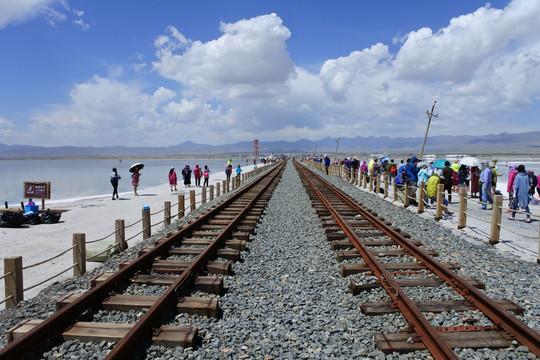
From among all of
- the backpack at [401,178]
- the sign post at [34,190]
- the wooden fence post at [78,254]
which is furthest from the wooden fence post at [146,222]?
the backpack at [401,178]

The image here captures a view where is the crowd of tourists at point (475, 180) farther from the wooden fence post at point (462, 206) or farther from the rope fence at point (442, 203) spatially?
the wooden fence post at point (462, 206)

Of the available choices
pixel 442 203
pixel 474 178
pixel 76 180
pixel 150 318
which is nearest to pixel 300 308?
pixel 150 318

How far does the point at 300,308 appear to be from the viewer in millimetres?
4770

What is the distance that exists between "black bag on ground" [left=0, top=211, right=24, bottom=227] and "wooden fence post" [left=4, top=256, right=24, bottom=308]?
9.00 m

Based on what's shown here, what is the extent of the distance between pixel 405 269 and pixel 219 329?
11.2 ft

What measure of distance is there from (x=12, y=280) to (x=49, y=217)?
9787 millimetres

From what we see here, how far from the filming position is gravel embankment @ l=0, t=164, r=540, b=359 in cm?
371

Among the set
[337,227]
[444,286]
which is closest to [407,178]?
[337,227]

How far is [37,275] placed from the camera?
7496mm

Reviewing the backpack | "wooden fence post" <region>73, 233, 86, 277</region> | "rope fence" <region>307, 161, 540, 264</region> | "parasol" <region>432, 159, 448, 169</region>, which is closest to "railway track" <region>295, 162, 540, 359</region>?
"rope fence" <region>307, 161, 540, 264</region>

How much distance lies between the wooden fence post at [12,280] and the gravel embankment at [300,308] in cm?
18

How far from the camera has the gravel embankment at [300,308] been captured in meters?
3.71

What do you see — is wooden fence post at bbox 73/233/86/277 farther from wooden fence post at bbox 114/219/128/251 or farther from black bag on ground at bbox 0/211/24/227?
black bag on ground at bbox 0/211/24/227

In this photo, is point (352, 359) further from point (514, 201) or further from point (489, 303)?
point (514, 201)
